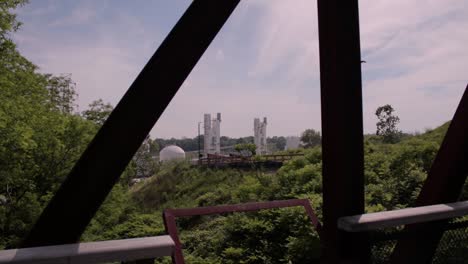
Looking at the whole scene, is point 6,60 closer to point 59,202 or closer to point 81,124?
point 81,124

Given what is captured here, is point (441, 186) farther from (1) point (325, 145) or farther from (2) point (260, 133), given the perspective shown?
(2) point (260, 133)

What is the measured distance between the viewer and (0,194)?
1202cm

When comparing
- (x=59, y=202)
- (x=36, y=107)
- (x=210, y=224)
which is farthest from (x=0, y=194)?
(x=59, y=202)

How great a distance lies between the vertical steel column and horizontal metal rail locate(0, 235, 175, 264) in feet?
3.16

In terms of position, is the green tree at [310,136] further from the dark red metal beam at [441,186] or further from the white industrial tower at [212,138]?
the dark red metal beam at [441,186]

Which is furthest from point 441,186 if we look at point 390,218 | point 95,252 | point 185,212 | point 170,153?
point 170,153

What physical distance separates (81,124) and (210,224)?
302 inches

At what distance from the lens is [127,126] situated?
1586 millimetres

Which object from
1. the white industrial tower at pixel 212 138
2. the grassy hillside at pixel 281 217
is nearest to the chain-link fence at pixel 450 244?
the grassy hillside at pixel 281 217

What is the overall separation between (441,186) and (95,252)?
209 centimetres

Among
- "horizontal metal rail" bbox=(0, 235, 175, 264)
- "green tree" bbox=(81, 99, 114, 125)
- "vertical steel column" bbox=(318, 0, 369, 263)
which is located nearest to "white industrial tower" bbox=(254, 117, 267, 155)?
"green tree" bbox=(81, 99, 114, 125)

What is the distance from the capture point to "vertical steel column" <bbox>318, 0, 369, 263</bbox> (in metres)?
1.90

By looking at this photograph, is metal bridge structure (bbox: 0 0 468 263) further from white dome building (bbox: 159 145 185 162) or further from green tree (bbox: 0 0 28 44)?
white dome building (bbox: 159 145 185 162)

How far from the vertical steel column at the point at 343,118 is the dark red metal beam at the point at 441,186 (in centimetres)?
37
